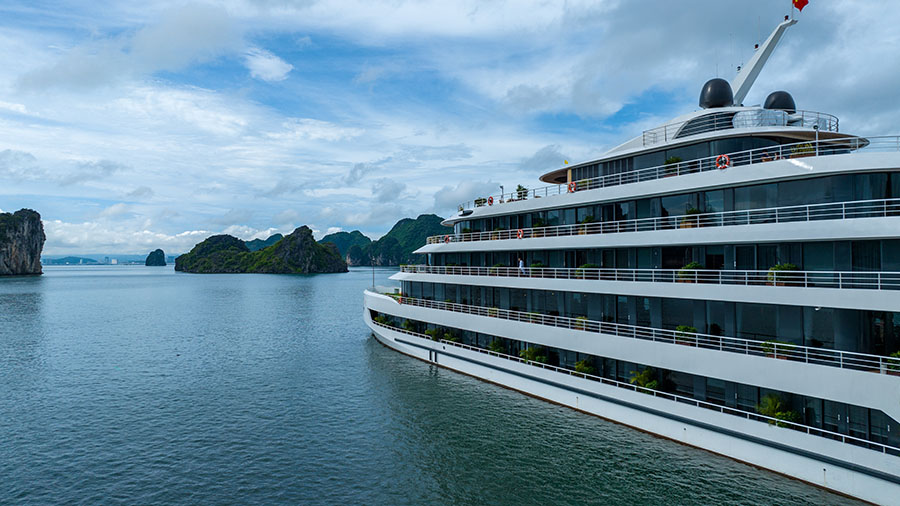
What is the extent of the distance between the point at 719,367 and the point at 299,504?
17.7m

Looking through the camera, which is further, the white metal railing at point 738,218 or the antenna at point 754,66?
the antenna at point 754,66

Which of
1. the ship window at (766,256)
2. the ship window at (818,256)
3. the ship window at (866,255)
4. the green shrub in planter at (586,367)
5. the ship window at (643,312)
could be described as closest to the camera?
the ship window at (866,255)

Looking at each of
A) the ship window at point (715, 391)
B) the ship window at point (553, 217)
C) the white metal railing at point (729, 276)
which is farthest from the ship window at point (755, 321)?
the ship window at point (553, 217)

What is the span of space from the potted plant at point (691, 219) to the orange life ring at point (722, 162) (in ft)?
7.29

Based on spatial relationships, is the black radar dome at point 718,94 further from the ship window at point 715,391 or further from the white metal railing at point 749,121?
the ship window at point 715,391

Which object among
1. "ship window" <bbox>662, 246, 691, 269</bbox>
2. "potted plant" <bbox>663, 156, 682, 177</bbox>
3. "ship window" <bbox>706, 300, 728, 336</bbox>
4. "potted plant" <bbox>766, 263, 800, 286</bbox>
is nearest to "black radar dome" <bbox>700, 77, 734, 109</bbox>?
"potted plant" <bbox>663, 156, 682, 177</bbox>

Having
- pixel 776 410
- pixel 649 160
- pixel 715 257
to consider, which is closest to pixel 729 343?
pixel 776 410

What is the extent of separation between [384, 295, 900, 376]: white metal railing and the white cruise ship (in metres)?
0.08

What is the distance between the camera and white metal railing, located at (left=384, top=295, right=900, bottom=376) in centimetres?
1734

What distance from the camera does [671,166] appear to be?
25.2m

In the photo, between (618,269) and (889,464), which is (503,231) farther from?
(889,464)

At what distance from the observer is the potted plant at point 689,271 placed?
74.4 ft

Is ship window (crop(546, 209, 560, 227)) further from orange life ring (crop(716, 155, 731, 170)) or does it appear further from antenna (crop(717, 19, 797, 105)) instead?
antenna (crop(717, 19, 797, 105))

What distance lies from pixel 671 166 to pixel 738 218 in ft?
15.6
